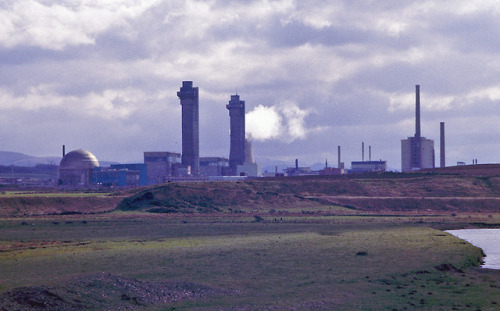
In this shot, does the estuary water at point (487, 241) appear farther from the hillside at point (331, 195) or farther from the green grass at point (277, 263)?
the hillside at point (331, 195)

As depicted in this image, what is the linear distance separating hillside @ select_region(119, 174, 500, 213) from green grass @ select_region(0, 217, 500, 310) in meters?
33.1

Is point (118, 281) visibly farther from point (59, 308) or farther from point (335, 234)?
point (335, 234)

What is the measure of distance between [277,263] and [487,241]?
2659 centimetres

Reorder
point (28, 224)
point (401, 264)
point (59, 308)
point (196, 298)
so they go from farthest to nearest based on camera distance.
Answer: point (28, 224), point (401, 264), point (196, 298), point (59, 308)

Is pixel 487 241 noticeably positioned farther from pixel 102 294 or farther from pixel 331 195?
pixel 331 195

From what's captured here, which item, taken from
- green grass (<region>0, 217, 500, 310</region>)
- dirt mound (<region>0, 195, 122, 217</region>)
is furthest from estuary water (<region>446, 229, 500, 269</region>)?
dirt mound (<region>0, 195, 122, 217</region>)

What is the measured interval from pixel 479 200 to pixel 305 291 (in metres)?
78.9

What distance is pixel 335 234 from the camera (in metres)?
58.3

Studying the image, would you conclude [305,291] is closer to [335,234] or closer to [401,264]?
[401,264]

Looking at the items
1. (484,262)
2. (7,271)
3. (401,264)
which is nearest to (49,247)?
(7,271)

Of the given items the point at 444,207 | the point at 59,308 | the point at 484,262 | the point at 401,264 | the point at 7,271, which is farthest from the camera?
the point at 444,207

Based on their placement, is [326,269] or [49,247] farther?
[49,247]

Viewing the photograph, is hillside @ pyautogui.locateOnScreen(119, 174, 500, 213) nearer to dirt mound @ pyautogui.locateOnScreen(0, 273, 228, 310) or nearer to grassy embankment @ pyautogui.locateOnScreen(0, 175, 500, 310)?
grassy embankment @ pyautogui.locateOnScreen(0, 175, 500, 310)

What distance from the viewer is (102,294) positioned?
29016mm
